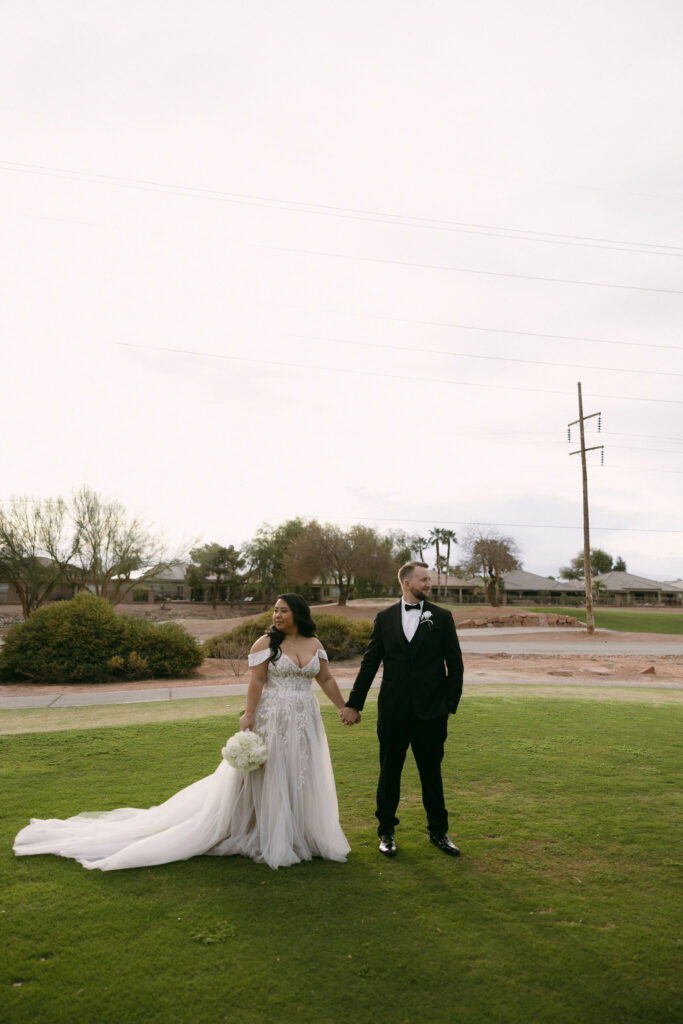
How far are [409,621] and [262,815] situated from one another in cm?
178

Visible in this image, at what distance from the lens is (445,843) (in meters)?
5.59

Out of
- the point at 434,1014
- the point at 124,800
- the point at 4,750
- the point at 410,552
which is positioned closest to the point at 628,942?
the point at 434,1014

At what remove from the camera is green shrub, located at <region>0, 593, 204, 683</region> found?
17.8 meters

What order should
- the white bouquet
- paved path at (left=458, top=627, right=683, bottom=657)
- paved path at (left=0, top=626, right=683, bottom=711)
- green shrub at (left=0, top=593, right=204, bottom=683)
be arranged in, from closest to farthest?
the white bouquet → paved path at (left=0, top=626, right=683, bottom=711) → green shrub at (left=0, top=593, right=204, bottom=683) → paved path at (left=458, top=627, right=683, bottom=657)

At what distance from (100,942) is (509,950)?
2.22 meters

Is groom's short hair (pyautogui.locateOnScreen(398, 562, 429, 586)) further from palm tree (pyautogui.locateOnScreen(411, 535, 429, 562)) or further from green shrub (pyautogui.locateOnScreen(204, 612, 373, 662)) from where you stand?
palm tree (pyautogui.locateOnScreen(411, 535, 429, 562))

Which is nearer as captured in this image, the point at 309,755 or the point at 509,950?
the point at 509,950

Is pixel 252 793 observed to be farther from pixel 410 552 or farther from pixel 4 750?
pixel 410 552

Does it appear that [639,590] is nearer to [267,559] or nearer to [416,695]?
[267,559]

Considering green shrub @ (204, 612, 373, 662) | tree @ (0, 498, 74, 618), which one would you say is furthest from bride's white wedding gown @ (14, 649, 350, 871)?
tree @ (0, 498, 74, 618)

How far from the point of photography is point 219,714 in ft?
40.2

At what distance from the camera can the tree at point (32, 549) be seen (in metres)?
43.8

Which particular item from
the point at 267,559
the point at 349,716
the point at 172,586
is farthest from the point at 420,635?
the point at 172,586

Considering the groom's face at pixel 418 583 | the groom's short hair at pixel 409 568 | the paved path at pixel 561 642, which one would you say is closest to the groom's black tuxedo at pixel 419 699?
the groom's face at pixel 418 583
